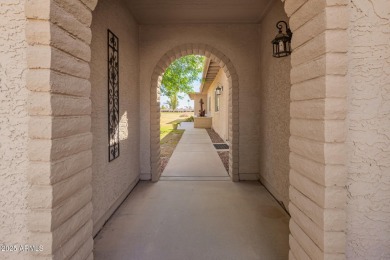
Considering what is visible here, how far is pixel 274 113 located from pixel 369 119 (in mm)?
2637

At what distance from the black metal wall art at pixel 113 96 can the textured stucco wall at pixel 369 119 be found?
9.42ft

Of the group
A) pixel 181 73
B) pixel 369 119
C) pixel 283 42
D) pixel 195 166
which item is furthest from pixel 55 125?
pixel 181 73

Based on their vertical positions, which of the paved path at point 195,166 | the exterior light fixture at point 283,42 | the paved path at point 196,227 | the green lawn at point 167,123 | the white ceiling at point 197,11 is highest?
the white ceiling at point 197,11

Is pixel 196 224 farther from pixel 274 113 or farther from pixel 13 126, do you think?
pixel 13 126

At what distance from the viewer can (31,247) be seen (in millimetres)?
1403

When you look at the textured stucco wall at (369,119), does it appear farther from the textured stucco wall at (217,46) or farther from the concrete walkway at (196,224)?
the textured stucco wall at (217,46)

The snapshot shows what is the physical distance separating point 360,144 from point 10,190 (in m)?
2.21

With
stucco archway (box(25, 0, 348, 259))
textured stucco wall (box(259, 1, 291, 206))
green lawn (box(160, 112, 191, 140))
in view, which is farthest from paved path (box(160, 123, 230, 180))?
green lawn (box(160, 112, 191, 140))

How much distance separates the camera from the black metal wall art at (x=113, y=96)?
337 centimetres

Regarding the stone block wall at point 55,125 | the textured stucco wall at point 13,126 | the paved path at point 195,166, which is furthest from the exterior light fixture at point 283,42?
the paved path at point 195,166

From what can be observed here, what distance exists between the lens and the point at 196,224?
10.4ft

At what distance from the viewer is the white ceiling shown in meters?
4.13

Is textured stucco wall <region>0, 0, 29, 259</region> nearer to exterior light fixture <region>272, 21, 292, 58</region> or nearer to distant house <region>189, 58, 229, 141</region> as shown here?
exterior light fixture <region>272, 21, 292, 58</region>

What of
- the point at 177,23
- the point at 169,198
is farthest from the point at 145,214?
the point at 177,23
